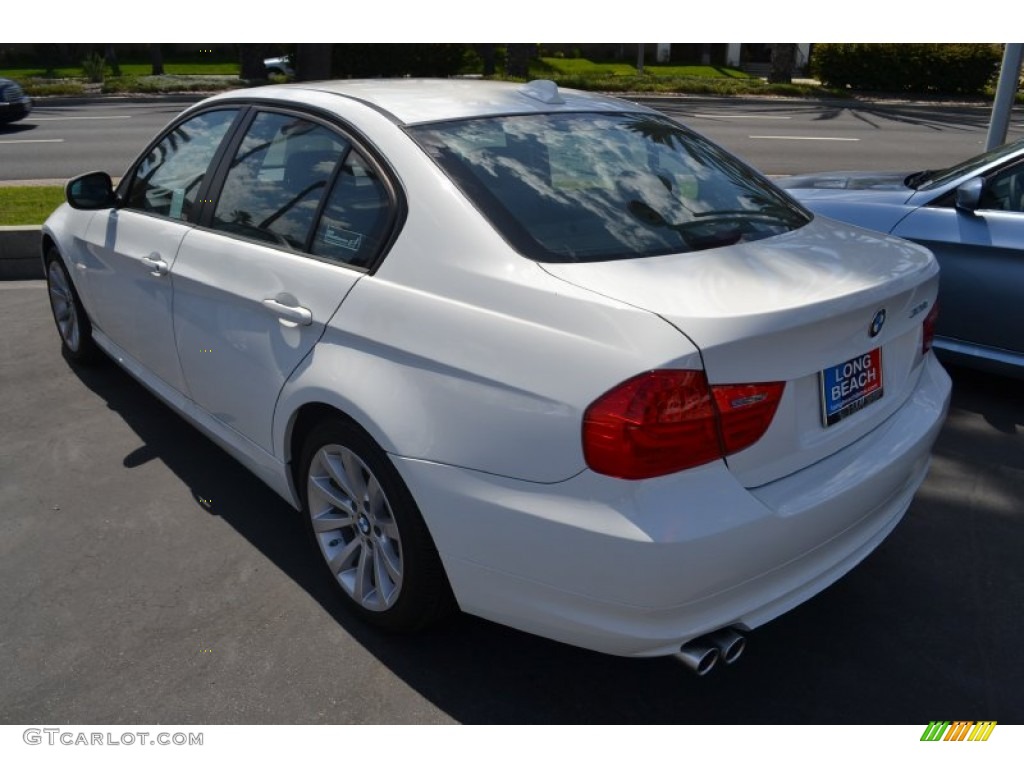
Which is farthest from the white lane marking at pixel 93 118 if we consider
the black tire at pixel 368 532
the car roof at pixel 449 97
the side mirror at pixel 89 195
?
the black tire at pixel 368 532

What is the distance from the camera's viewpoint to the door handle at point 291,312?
2797 mm

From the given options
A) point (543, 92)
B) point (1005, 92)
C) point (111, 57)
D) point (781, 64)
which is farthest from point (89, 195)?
point (111, 57)

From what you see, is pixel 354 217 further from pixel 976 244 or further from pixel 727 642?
pixel 976 244

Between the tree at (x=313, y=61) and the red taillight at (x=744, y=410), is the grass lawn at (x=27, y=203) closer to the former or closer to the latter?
the tree at (x=313, y=61)

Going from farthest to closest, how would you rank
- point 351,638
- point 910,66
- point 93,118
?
point 910,66, point 93,118, point 351,638

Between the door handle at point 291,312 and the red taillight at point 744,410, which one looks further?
the door handle at point 291,312

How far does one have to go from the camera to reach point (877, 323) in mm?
2490

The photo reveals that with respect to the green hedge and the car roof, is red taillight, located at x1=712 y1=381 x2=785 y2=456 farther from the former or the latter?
the green hedge

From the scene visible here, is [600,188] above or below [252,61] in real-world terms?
above

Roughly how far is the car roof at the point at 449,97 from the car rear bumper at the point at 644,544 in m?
1.24

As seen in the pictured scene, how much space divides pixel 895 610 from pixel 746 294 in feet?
4.61

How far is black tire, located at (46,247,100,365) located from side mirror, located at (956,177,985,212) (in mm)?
4536
